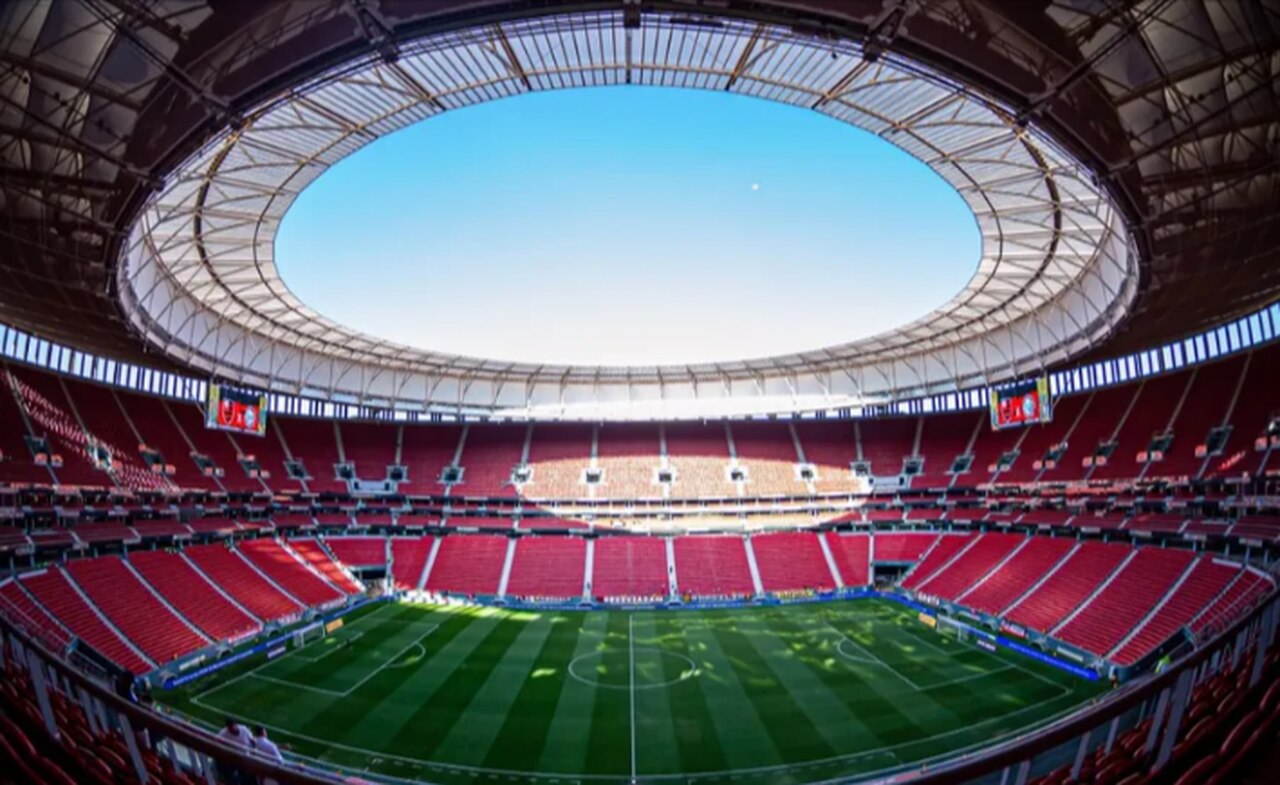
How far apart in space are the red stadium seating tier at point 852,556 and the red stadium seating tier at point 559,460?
21195 mm

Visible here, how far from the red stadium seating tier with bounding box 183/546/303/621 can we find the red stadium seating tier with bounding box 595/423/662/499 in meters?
26.6

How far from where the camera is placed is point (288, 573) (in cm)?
4319

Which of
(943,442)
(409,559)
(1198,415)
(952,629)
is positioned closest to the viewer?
(952,629)

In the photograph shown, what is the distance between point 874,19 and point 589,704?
941 inches

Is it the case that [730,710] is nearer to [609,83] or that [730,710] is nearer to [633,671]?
[633,671]

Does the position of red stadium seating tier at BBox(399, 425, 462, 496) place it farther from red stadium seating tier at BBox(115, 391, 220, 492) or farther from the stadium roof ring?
red stadium seating tier at BBox(115, 391, 220, 492)

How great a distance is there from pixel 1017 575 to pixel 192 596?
45839mm

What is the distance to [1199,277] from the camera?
27.5 metres

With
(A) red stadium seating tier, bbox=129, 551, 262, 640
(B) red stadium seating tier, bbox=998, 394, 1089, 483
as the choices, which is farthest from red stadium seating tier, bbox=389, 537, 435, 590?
(B) red stadium seating tier, bbox=998, 394, 1089, 483

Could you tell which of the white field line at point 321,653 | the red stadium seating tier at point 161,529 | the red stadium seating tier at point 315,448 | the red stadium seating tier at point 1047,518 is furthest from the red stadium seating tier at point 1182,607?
the red stadium seating tier at point 315,448

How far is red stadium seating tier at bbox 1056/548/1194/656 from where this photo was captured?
30.8 m

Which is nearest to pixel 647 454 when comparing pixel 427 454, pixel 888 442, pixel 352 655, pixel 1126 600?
pixel 427 454

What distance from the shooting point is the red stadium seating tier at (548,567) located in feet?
153

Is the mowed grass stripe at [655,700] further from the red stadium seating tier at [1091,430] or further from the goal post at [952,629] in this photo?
the red stadium seating tier at [1091,430]
